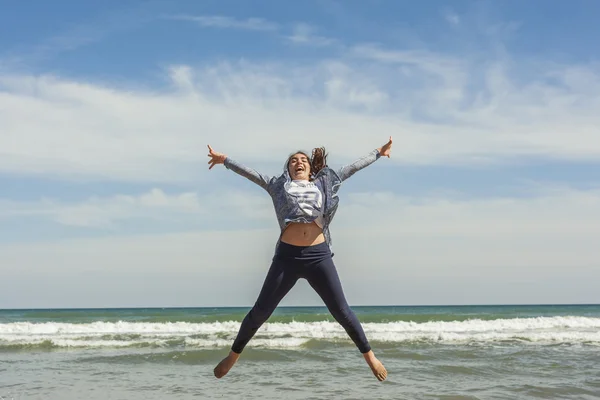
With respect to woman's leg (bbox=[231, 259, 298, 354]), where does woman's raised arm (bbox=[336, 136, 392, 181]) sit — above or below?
above

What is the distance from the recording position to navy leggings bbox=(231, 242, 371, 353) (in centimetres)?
530

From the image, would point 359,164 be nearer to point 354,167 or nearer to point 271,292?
point 354,167

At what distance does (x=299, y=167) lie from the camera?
562 centimetres

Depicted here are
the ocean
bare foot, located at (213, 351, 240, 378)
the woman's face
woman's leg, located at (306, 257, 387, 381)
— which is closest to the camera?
woman's leg, located at (306, 257, 387, 381)

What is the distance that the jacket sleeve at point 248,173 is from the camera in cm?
553

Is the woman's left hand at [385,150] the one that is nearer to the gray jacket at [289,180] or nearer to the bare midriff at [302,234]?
the gray jacket at [289,180]

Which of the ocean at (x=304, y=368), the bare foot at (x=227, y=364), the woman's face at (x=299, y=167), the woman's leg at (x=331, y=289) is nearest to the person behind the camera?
the woman's leg at (x=331, y=289)

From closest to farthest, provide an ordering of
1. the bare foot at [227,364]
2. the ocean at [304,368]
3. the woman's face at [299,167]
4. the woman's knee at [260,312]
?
the woman's knee at [260,312], the woman's face at [299,167], the bare foot at [227,364], the ocean at [304,368]

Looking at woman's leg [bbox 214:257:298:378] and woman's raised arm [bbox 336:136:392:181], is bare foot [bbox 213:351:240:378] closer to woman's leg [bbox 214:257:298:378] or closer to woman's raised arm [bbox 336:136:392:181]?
woman's leg [bbox 214:257:298:378]

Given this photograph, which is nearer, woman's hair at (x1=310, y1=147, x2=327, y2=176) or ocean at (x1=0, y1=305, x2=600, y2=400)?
woman's hair at (x1=310, y1=147, x2=327, y2=176)

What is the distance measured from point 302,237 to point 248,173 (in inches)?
31.2

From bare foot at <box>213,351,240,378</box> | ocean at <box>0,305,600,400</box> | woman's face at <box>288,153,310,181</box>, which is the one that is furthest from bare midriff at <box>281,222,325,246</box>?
ocean at <box>0,305,600,400</box>

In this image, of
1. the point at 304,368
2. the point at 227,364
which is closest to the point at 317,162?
the point at 227,364

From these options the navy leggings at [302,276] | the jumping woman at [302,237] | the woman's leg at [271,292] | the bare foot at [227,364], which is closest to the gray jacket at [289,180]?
the jumping woman at [302,237]
